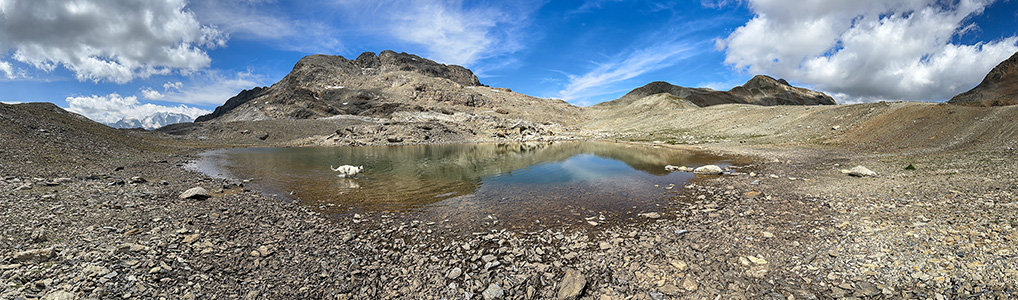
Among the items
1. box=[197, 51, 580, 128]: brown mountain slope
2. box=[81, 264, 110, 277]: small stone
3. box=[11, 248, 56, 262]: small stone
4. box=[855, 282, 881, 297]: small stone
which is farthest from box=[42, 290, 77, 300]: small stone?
box=[197, 51, 580, 128]: brown mountain slope

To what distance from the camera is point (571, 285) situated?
730cm

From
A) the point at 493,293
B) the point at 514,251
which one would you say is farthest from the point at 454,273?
the point at 514,251

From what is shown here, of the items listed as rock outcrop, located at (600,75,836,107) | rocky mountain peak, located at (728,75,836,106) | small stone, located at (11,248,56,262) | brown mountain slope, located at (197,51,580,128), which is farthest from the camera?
rocky mountain peak, located at (728,75,836,106)

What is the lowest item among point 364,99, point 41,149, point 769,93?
point 41,149

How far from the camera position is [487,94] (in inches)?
5482

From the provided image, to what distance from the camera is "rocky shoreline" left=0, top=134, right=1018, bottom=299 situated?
6.56 m

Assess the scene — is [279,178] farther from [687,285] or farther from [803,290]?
[803,290]

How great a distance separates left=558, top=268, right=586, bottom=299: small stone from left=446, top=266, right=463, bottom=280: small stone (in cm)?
234

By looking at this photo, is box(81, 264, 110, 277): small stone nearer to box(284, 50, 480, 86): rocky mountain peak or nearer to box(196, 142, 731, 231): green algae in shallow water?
box(196, 142, 731, 231): green algae in shallow water

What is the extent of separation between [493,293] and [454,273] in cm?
119

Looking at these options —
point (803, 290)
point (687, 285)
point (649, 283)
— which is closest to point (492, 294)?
point (649, 283)

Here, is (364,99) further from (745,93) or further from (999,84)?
(745,93)

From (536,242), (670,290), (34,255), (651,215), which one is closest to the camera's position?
(34,255)

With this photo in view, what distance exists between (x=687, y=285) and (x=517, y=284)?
11.8 feet
